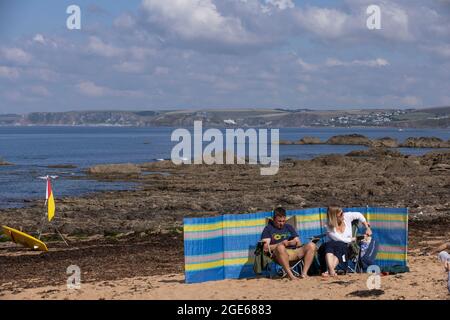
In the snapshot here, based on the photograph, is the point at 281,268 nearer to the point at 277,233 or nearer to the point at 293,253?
the point at 293,253

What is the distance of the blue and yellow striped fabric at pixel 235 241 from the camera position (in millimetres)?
12562

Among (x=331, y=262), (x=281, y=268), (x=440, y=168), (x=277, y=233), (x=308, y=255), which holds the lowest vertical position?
(x=440, y=168)

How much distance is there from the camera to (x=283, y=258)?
40.7ft

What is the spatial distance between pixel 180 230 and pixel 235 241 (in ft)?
29.3

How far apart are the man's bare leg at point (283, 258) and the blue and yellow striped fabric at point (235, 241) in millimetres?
735

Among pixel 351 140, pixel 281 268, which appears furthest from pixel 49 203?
pixel 351 140

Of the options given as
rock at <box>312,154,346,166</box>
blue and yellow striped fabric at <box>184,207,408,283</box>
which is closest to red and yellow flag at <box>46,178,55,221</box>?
blue and yellow striped fabric at <box>184,207,408,283</box>

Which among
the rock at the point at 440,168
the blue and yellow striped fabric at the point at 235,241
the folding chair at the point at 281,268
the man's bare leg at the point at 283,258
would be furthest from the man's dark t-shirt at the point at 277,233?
the rock at the point at 440,168

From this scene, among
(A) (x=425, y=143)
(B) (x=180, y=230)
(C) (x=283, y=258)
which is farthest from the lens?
(A) (x=425, y=143)

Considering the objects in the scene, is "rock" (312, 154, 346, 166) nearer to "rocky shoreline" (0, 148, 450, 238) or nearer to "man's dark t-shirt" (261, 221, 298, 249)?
"rocky shoreline" (0, 148, 450, 238)

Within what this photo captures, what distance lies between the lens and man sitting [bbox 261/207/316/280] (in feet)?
40.7

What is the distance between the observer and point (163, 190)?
39.8 m
